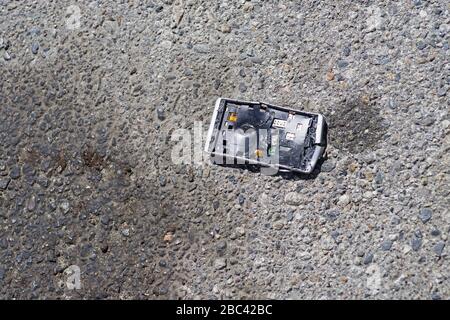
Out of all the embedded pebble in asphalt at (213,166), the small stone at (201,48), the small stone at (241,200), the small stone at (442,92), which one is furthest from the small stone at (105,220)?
the small stone at (442,92)

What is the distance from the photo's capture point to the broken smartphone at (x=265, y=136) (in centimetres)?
318

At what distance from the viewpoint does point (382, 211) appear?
3.04 meters

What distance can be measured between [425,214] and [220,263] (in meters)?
1.01

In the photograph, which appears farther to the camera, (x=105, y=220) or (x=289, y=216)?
(x=105, y=220)

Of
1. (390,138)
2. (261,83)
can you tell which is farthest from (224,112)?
(390,138)

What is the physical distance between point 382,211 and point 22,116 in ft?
6.67

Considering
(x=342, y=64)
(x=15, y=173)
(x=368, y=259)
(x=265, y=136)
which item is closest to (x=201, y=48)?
(x=265, y=136)

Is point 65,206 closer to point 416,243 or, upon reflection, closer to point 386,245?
point 386,245

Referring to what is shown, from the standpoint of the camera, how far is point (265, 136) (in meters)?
3.26

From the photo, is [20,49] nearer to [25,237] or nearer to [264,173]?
[25,237]

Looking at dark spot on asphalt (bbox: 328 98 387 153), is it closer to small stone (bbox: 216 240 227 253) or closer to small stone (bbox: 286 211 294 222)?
small stone (bbox: 286 211 294 222)

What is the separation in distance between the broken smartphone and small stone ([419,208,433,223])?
0.55 meters

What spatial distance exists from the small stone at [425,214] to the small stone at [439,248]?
12 centimetres

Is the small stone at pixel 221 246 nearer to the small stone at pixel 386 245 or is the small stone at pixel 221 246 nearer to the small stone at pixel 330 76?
the small stone at pixel 386 245
